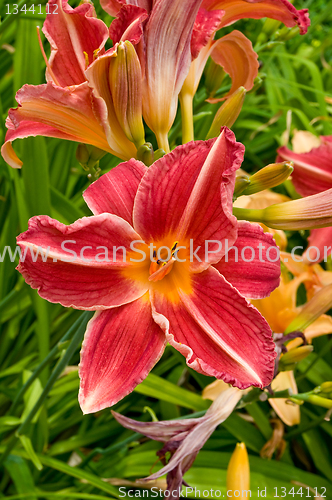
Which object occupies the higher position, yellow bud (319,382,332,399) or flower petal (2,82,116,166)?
flower petal (2,82,116,166)

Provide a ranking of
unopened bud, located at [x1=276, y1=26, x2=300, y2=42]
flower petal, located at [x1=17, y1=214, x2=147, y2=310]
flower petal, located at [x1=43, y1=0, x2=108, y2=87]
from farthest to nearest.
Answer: unopened bud, located at [x1=276, y1=26, x2=300, y2=42], flower petal, located at [x1=43, y1=0, x2=108, y2=87], flower petal, located at [x1=17, y1=214, x2=147, y2=310]

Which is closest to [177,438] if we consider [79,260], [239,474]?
[239,474]

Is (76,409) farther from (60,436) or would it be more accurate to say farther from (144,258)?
(144,258)

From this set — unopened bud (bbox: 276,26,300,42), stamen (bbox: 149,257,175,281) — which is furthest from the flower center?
unopened bud (bbox: 276,26,300,42)

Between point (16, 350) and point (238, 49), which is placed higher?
point (238, 49)

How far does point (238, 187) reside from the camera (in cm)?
51

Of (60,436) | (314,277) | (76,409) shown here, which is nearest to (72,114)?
(314,277)

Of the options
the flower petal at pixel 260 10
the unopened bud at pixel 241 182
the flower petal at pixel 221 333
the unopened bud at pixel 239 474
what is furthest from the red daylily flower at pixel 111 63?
the unopened bud at pixel 239 474

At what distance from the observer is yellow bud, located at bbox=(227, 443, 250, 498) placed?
24.8 inches

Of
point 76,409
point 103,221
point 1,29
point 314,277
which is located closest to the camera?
point 103,221

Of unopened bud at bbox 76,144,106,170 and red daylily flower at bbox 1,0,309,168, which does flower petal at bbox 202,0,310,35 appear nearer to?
red daylily flower at bbox 1,0,309,168

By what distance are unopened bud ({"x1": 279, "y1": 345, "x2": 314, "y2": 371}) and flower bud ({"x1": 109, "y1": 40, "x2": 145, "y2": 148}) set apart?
1.46 feet

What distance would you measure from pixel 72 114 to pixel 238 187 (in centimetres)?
23

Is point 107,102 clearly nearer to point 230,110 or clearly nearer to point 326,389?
point 230,110
